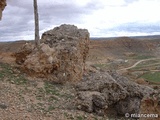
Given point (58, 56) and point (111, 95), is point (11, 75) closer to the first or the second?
point (58, 56)

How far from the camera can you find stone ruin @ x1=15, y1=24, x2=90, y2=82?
14258mm

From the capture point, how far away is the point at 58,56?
48.3 ft

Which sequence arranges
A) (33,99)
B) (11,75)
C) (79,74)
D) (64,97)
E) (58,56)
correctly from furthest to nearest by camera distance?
(79,74), (58,56), (11,75), (64,97), (33,99)

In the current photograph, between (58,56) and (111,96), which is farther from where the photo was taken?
(58,56)

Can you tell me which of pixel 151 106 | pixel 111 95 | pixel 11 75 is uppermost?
pixel 11 75

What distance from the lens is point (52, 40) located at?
15.7 m

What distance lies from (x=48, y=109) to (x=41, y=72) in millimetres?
3701

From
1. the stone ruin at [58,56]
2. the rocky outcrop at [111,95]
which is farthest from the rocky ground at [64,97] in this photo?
the stone ruin at [58,56]

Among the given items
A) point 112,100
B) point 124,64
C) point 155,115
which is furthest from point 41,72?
point 124,64

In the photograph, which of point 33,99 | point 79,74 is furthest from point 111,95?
point 79,74

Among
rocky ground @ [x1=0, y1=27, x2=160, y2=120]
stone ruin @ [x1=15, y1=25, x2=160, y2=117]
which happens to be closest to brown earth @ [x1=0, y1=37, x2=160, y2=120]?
rocky ground @ [x1=0, y1=27, x2=160, y2=120]

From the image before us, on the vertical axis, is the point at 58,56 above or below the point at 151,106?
above

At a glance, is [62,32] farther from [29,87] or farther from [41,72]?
[29,87]

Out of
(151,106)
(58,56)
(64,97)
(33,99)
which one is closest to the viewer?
(151,106)
